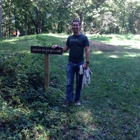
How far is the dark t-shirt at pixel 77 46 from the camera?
554 centimetres

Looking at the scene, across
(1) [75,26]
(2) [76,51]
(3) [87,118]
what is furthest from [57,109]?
(1) [75,26]

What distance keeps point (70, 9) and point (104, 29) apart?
35.7 ft

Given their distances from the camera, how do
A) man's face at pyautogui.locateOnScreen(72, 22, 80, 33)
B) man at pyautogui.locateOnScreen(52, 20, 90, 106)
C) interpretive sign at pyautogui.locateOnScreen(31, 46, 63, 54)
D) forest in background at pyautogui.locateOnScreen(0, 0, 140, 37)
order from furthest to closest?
1. forest in background at pyautogui.locateOnScreen(0, 0, 140, 37)
2. interpretive sign at pyautogui.locateOnScreen(31, 46, 63, 54)
3. man at pyautogui.locateOnScreen(52, 20, 90, 106)
4. man's face at pyautogui.locateOnScreen(72, 22, 80, 33)

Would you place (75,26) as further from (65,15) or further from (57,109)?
(65,15)

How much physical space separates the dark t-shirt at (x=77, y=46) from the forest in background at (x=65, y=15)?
931 inches

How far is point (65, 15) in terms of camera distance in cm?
3550

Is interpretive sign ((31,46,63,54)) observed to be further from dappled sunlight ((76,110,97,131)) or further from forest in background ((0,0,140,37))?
forest in background ((0,0,140,37))

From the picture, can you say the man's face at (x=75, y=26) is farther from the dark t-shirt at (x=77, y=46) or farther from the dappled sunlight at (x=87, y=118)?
the dappled sunlight at (x=87, y=118)

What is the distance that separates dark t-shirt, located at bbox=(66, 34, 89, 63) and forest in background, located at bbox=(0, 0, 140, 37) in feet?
77.6

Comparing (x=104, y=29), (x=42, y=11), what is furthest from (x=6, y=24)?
(x=104, y=29)

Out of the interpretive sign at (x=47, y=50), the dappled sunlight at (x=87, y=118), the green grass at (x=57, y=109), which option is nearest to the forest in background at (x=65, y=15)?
the green grass at (x=57, y=109)

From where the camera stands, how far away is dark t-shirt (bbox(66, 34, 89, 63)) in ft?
18.2

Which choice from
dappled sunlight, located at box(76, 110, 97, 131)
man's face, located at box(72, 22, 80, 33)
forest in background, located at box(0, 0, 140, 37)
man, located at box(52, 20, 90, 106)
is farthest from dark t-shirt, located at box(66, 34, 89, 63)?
forest in background, located at box(0, 0, 140, 37)

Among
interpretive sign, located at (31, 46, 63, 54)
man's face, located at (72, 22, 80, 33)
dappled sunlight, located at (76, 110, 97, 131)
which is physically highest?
man's face, located at (72, 22, 80, 33)
